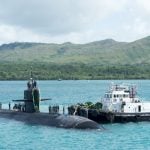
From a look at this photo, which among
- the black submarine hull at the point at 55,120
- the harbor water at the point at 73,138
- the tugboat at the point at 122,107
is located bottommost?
the harbor water at the point at 73,138

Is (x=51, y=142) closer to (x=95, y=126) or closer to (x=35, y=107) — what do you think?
(x=95, y=126)

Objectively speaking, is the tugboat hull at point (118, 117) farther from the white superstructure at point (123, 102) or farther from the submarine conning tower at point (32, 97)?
the submarine conning tower at point (32, 97)

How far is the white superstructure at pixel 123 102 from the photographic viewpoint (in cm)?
7050

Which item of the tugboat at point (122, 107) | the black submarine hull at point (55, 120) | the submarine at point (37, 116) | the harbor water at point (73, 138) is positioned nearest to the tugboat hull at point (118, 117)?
the tugboat at point (122, 107)

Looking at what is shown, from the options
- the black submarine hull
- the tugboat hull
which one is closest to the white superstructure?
the tugboat hull

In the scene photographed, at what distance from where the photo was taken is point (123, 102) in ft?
231

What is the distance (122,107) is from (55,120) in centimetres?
1181

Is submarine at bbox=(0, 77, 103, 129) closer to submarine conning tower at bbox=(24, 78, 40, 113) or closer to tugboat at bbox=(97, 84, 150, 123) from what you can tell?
submarine conning tower at bbox=(24, 78, 40, 113)

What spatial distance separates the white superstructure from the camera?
2776 inches

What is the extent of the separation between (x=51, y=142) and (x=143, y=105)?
69.3ft

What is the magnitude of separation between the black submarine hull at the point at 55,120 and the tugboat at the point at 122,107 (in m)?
7.61

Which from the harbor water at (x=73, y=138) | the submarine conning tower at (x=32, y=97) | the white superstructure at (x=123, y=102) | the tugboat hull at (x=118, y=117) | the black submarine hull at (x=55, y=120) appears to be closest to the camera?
the harbor water at (x=73, y=138)

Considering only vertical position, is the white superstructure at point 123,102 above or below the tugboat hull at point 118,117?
above

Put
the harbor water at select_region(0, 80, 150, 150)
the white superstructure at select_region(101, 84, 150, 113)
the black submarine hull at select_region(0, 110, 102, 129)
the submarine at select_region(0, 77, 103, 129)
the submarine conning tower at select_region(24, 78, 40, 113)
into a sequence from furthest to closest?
the white superstructure at select_region(101, 84, 150, 113) < the submarine conning tower at select_region(24, 78, 40, 113) < the submarine at select_region(0, 77, 103, 129) < the black submarine hull at select_region(0, 110, 102, 129) < the harbor water at select_region(0, 80, 150, 150)
